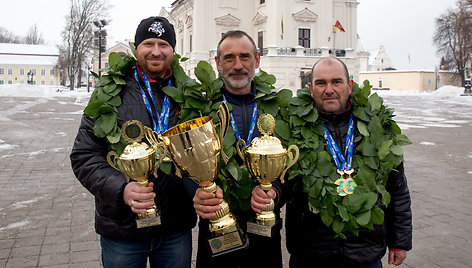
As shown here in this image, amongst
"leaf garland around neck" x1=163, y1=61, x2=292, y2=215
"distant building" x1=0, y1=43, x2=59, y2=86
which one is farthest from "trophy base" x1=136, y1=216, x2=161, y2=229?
"distant building" x1=0, y1=43, x2=59, y2=86

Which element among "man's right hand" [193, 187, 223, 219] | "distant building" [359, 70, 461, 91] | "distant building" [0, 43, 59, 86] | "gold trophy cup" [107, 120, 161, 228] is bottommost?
"man's right hand" [193, 187, 223, 219]

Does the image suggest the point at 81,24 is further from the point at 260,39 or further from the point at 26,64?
the point at 26,64

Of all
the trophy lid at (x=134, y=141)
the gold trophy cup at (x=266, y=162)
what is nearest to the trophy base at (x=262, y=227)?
the gold trophy cup at (x=266, y=162)

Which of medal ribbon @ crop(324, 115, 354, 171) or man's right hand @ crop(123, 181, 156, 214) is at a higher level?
medal ribbon @ crop(324, 115, 354, 171)

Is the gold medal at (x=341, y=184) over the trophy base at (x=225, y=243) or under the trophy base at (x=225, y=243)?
over

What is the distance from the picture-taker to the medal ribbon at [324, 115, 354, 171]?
8.95 ft

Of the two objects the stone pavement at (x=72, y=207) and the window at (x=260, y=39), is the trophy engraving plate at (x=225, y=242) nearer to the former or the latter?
the stone pavement at (x=72, y=207)

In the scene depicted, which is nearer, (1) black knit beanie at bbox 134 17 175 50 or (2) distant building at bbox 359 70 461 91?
(1) black knit beanie at bbox 134 17 175 50

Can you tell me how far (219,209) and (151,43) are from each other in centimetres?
134

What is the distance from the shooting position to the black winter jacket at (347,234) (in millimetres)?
2635

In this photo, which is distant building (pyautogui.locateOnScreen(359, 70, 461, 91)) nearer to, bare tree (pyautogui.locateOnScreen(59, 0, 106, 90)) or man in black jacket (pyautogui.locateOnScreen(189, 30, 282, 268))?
bare tree (pyautogui.locateOnScreen(59, 0, 106, 90))

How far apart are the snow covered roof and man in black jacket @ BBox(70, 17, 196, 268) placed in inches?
3555

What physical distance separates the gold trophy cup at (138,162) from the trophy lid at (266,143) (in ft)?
2.12

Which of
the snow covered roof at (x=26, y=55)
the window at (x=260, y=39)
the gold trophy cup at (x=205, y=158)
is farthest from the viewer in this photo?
the snow covered roof at (x=26, y=55)
